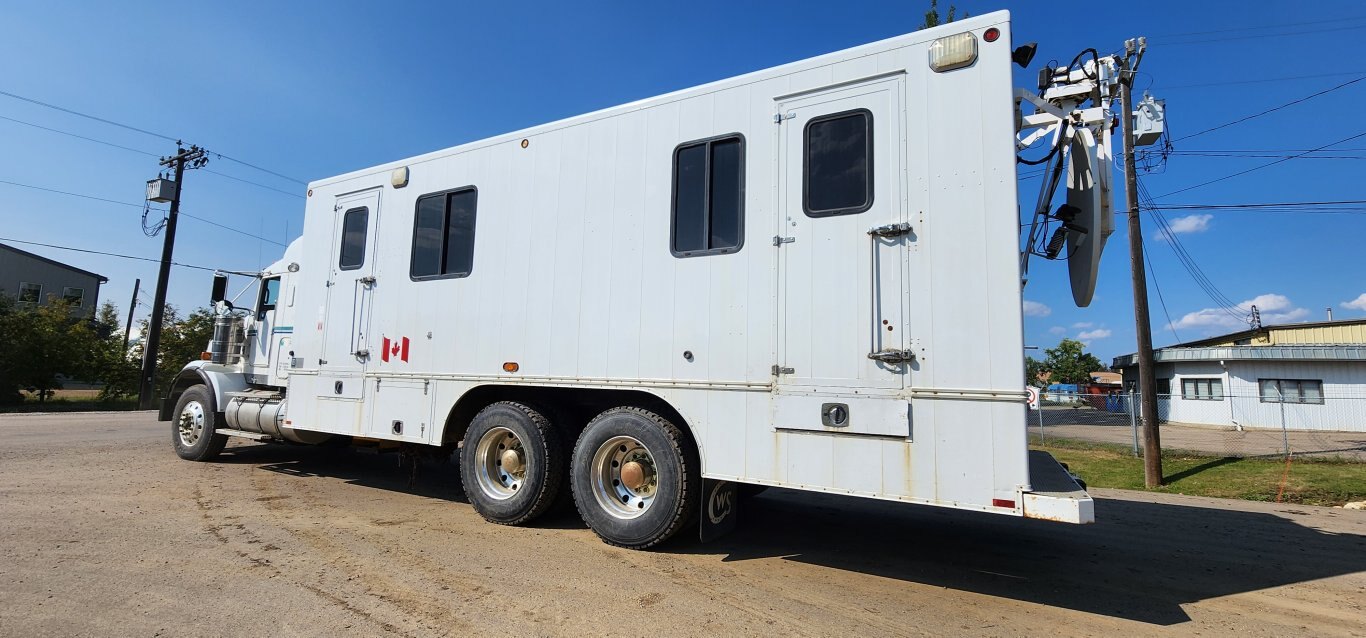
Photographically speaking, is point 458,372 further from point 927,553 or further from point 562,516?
point 927,553

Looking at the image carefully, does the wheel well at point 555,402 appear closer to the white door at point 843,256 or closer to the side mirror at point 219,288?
the white door at point 843,256

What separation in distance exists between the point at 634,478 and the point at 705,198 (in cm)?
223

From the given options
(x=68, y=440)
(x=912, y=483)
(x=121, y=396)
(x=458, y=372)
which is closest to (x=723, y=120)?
(x=912, y=483)

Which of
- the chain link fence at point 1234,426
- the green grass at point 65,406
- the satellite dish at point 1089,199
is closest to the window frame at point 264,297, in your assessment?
the satellite dish at point 1089,199

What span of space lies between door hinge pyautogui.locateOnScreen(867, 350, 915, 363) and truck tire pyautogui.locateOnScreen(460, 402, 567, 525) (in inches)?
112

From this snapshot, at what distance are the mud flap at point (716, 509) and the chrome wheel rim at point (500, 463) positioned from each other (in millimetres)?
1819

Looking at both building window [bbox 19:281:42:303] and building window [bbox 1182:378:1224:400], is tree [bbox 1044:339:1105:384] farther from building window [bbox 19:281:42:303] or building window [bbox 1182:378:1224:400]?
building window [bbox 19:281:42:303]

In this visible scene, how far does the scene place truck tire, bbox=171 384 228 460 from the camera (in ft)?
27.9

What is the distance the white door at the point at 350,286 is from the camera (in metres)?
6.68

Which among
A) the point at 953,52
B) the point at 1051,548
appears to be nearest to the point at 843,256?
the point at 953,52

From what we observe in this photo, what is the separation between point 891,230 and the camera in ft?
13.4

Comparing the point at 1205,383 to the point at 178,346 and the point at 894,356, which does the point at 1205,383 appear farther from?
the point at 178,346

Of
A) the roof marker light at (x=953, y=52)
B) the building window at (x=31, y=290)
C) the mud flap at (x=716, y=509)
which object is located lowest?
the mud flap at (x=716, y=509)

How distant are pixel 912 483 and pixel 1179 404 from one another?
3161 cm
